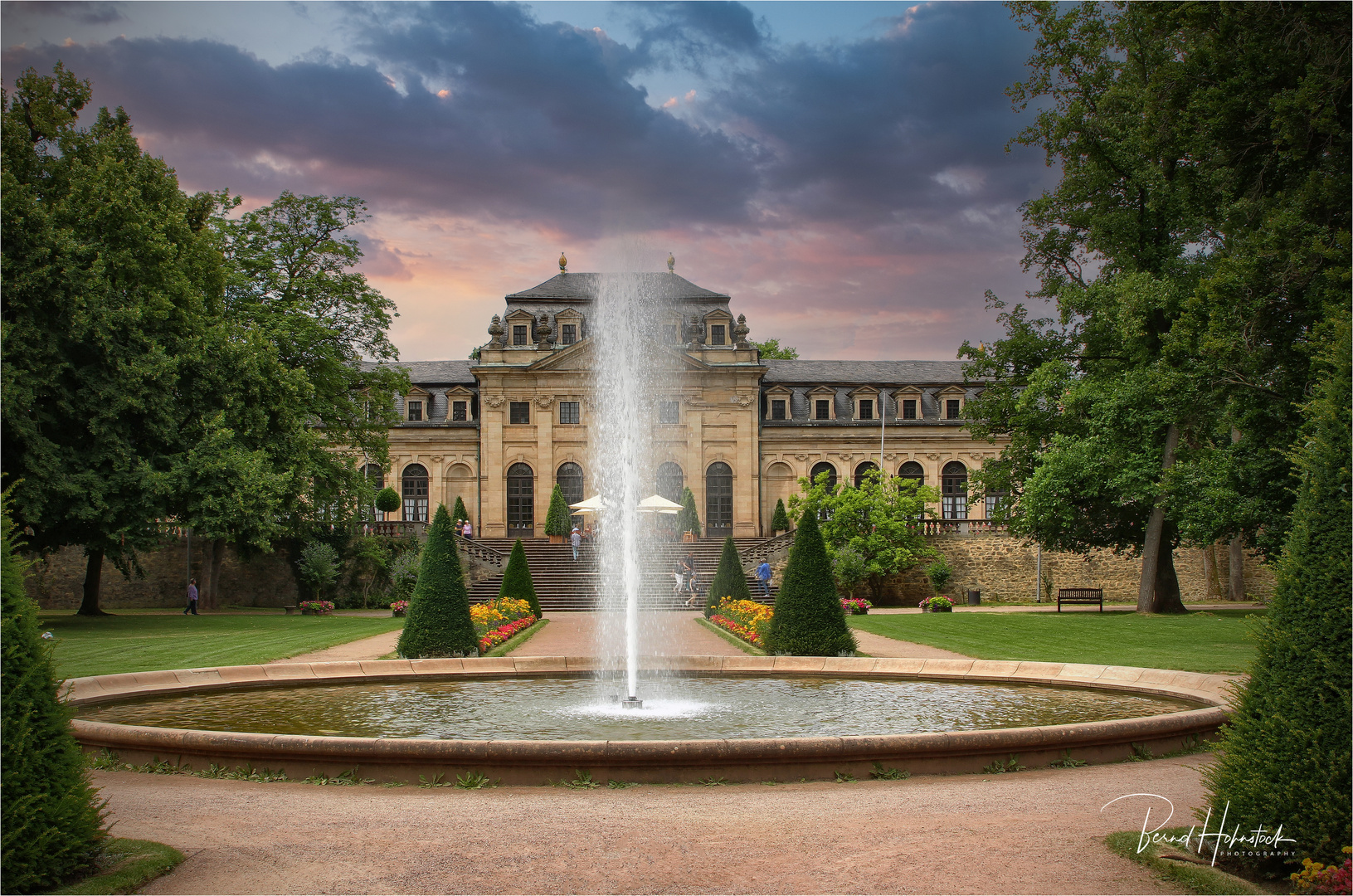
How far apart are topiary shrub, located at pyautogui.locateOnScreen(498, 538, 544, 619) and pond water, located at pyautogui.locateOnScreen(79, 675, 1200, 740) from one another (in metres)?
14.4

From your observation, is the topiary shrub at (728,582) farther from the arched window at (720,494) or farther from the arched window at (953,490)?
the arched window at (953,490)

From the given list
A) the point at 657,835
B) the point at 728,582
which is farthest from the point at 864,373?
the point at 657,835

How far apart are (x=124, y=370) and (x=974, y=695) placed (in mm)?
24422

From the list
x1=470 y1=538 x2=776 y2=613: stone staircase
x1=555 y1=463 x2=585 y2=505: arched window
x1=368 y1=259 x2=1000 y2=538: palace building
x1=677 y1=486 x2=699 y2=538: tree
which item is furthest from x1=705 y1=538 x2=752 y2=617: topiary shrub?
x1=555 y1=463 x2=585 y2=505: arched window

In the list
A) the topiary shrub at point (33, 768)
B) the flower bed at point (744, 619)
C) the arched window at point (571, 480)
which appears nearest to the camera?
the topiary shrub at point (33, 768)

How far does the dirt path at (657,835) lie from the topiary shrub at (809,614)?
26.9 feet

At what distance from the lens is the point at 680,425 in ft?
180

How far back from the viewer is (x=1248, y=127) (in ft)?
63.1

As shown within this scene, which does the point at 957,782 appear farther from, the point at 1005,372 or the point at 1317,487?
the point at 1005,372

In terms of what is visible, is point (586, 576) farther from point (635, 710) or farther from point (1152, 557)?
point (635, 710)

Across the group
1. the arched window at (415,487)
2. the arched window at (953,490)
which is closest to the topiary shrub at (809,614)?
the arched window at (953,490)

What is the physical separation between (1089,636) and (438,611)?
1569 cm

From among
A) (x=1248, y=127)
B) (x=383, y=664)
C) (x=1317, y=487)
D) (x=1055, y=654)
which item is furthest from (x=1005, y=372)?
(x=1317, y=487)

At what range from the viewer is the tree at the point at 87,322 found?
24922 millimetres
